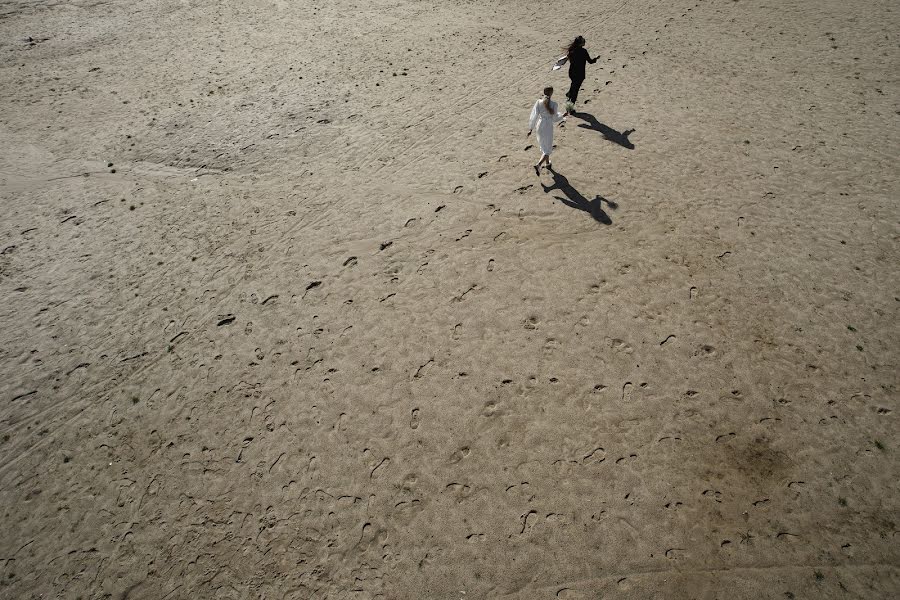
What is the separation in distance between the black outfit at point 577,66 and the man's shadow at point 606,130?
A: 0.56m

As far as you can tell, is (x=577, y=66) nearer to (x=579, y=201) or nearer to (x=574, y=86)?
(x=574, y=86)

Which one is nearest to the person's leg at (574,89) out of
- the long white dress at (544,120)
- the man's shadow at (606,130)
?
the man's shadow at (606,130)

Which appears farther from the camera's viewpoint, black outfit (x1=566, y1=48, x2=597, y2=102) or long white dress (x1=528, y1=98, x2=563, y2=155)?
black outfit (x1=566, y1=48, x2=597, y2=102)

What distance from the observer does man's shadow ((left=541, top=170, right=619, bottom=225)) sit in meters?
8.89

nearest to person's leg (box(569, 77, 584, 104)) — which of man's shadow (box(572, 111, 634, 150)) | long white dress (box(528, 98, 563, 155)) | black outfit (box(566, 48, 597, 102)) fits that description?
black outfit (box(566, 48, 597, 102))

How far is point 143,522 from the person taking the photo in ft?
19.4

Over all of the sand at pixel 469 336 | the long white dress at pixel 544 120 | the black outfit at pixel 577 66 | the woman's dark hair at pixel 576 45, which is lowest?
the sand at pixel 469 336

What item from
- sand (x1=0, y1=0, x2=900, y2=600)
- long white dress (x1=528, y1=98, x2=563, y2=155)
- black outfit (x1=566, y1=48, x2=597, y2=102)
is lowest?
sand (x1=0, y1=0, x2=900, y2=600)

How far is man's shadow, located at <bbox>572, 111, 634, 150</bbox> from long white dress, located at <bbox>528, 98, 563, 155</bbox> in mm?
2057

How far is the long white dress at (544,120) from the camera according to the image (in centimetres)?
916

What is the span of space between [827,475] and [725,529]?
1502mm

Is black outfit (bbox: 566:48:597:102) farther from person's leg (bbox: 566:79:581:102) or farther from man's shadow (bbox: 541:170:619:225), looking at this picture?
man's shadow (bbox: 541:170:619:225)

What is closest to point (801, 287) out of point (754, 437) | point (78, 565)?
point (754, 437)

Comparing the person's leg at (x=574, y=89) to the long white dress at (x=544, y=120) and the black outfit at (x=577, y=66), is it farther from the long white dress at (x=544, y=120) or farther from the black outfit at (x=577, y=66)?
the long white dress at (x=544, y=120)
